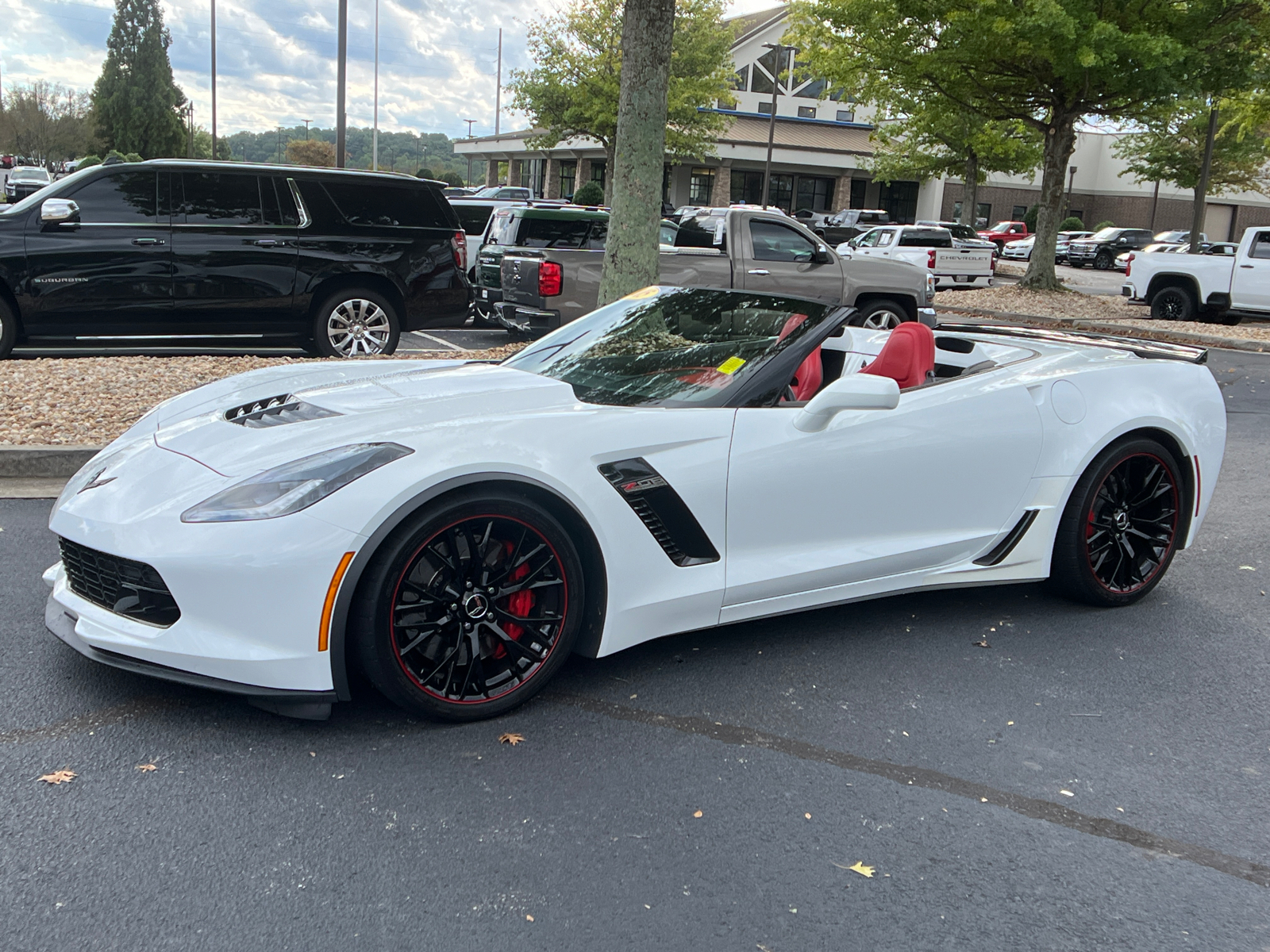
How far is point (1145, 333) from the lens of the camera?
16844 mm

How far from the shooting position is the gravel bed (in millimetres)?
6676

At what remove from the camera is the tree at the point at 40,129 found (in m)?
80.1

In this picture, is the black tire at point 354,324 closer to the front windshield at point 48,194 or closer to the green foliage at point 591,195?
the front windshield at point 48,194

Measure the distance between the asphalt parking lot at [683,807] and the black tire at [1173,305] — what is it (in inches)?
647

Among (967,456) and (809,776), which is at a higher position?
(967,456)

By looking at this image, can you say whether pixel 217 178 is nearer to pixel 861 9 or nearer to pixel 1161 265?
pixel 861 9

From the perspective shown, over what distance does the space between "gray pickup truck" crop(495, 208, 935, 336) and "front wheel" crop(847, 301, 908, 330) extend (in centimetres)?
1

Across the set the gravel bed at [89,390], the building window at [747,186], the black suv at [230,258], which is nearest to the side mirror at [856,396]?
A: the gravel bed at [89,390]

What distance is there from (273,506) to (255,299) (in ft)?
24.3

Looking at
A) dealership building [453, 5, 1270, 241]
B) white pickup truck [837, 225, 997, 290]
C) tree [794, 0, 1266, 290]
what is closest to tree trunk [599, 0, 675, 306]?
tree [794, 0, 1266, 290]

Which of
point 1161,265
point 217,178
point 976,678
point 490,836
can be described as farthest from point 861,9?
point 490,836

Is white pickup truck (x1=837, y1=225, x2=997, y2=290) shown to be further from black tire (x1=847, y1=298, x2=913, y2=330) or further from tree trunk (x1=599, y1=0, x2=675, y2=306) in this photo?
tree trunk (x1=599, y1=0, x2=675, y2=306)

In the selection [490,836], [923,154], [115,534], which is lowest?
[490,836]

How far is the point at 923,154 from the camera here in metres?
42.6
